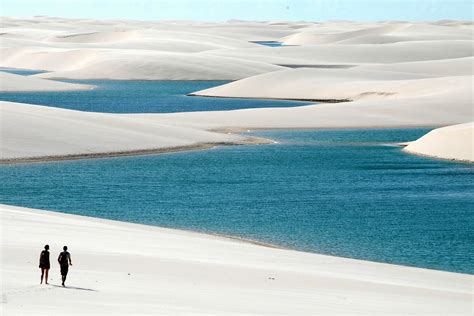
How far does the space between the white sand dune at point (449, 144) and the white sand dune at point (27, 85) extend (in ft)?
178

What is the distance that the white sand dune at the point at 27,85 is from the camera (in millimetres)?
98750

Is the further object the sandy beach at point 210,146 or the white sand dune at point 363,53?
the white sand dune at point 363,53

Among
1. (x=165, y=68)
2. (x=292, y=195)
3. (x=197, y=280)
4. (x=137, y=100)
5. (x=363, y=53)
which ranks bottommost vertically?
(x=292, y=195)

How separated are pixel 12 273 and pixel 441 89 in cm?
6522

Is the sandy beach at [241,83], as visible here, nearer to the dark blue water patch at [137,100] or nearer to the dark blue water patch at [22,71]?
the dark blue water patch at [22,71]

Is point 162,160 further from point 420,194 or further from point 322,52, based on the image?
point 322,52

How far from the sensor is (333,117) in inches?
2670

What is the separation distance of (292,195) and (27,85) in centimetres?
6841

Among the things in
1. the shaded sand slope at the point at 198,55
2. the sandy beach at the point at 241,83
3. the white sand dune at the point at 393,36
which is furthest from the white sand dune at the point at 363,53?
the white sand dune at the point at 393,36

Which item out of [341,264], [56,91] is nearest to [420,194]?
[341,264]

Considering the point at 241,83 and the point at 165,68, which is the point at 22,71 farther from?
the point at 241,83

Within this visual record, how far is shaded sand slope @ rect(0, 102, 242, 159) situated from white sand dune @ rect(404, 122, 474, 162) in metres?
9.66

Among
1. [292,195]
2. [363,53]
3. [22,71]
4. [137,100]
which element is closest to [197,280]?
[292,195]

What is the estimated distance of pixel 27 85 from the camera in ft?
331
